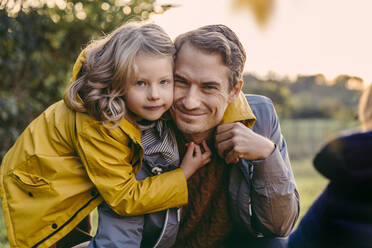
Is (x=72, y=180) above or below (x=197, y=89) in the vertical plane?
below

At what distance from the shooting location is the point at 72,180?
2.46 meters

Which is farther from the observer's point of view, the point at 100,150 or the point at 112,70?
the point at 112,70

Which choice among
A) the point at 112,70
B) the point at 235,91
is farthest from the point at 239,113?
the point at 112,70

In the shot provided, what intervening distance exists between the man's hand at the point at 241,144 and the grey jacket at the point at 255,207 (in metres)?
0.05

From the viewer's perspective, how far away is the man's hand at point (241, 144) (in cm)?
245

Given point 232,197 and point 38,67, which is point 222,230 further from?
point 38,67

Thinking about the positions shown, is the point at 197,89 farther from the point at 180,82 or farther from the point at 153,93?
the point at 153,93

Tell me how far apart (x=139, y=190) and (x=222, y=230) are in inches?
29.9

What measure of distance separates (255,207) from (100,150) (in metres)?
1.00

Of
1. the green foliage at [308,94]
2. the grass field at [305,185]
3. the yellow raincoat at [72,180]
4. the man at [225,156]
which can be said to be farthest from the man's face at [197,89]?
the green foliage at [308,94]

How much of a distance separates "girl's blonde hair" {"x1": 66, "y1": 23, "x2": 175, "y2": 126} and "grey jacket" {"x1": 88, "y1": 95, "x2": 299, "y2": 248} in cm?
64

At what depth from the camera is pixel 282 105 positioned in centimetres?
1308

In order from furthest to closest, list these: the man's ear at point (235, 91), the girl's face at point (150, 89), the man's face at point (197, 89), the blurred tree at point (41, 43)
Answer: the blurred tree at point (41, 43), the man's ear at point (235, 91), the man's face at point (197, 89), the girl's face at point (150, 89)

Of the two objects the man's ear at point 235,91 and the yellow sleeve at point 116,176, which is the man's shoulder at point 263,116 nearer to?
the man's ear at point 235,91
